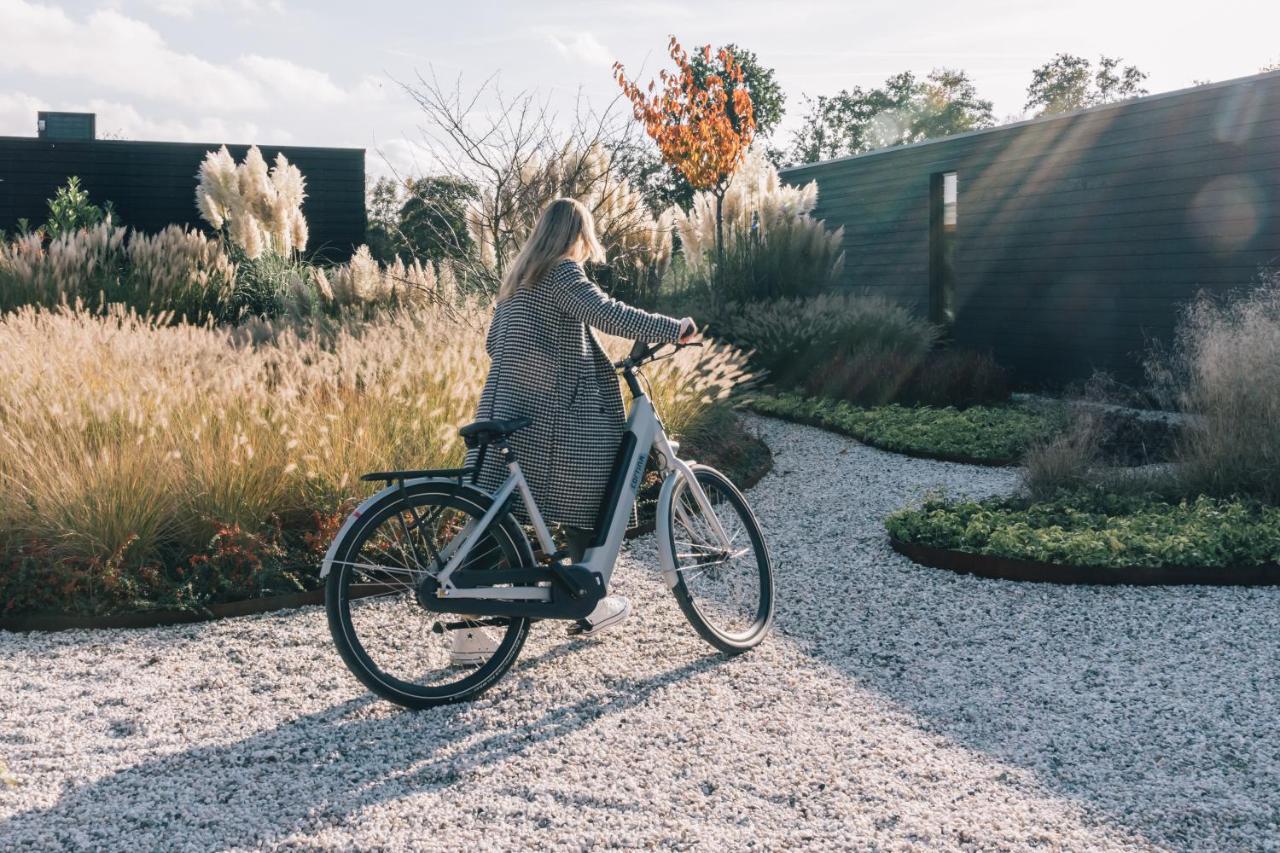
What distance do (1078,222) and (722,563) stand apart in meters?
9.90

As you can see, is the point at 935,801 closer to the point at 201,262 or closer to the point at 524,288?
the point at 524,288

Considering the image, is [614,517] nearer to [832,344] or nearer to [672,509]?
[672,509]

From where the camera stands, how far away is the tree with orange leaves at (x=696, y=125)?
1362cm

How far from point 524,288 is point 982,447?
17.9ft

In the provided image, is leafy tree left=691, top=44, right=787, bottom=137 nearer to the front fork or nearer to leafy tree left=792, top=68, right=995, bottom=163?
leafy tree left=792, top=68, right=995, bottom=163

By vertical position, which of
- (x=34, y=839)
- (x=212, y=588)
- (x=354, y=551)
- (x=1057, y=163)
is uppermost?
(x=1057, y=163)

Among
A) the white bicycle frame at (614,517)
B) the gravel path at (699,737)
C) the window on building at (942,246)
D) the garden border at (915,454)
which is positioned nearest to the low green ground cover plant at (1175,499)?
the gravel path at (699,737)

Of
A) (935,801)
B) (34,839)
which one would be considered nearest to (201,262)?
(34,839)

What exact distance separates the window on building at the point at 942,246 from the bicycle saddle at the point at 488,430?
11782 millimetres

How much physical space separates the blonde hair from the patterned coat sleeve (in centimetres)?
5

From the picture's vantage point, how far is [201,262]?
33.9ft

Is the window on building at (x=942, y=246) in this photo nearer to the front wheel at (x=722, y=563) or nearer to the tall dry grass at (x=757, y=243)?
the tall dry grass at (x=757, y=243)

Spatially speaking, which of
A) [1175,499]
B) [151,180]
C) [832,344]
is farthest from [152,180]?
[1175,499]

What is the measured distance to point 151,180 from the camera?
1722cm
